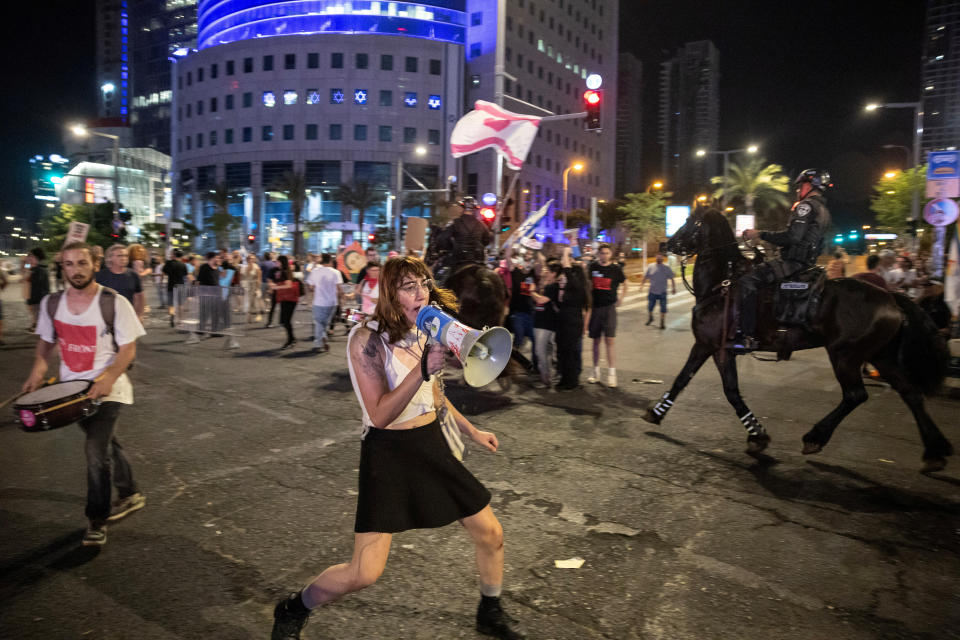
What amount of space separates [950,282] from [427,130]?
72.0 metres

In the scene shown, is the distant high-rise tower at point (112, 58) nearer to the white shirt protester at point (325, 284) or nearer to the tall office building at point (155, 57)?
the tall office building at point (155, 57)

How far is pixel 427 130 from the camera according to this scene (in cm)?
Answer: 7694

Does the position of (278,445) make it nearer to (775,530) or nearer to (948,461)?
(775,530)

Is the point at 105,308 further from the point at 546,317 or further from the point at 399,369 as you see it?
the point at 546,317

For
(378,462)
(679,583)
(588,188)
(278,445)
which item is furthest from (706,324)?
(588,188)

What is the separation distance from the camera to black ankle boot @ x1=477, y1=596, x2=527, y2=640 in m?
3.01

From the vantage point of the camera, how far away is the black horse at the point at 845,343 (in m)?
5.83

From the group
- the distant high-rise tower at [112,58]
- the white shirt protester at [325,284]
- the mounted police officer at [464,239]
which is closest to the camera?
the mounted police officer at [464,239]

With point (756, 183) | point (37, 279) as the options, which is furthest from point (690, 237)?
point (756, 183)

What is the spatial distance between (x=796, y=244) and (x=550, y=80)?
96.3 meters

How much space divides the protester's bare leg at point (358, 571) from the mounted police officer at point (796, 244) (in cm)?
507

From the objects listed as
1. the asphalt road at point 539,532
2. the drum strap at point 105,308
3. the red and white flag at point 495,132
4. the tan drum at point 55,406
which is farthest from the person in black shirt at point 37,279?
the tan drum at point 55,406

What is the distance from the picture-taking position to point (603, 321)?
9.81 m

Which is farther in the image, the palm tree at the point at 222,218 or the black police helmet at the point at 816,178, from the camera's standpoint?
the palm tree at the point at 222,218
